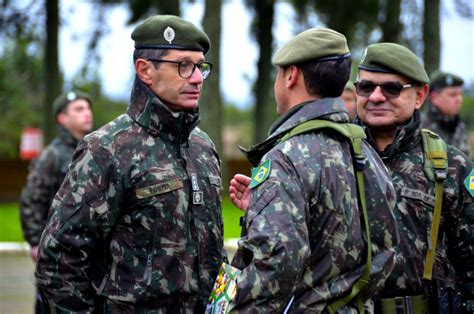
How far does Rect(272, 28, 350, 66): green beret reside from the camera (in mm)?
3396

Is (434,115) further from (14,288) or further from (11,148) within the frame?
(11,148)

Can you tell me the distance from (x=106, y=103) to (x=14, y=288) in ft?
112

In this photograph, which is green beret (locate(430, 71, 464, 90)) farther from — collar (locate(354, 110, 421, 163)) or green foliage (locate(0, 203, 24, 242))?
green foliage (locate(0, 203, 24, 242))

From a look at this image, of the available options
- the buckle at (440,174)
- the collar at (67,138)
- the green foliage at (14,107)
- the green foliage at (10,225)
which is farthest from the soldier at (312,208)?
the green foliage at (14,107)

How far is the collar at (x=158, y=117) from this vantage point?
4168mm

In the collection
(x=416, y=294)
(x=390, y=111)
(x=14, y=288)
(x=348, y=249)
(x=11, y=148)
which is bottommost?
(x=11, y=148)

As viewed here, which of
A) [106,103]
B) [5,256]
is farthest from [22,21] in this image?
[106,103]

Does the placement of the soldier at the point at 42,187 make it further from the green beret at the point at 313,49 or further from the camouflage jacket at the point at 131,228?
the green beret at the point at 313,49

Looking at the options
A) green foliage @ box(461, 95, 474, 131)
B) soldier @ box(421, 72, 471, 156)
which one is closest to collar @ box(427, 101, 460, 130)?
soldier @ box(421, 72, 471, 156)

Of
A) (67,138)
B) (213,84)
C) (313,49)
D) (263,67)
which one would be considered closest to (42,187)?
(67,138)

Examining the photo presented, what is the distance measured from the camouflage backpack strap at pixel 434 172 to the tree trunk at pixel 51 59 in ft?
57.0

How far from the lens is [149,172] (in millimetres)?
4070

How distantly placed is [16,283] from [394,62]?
29.6 feet

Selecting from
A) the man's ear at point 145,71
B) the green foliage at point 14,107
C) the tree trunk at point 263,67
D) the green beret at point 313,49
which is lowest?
the green foliage at point 14,107
